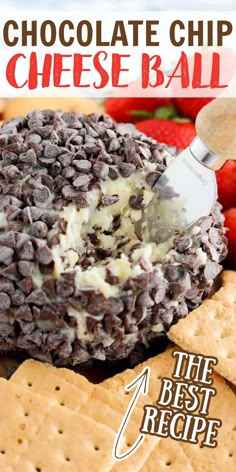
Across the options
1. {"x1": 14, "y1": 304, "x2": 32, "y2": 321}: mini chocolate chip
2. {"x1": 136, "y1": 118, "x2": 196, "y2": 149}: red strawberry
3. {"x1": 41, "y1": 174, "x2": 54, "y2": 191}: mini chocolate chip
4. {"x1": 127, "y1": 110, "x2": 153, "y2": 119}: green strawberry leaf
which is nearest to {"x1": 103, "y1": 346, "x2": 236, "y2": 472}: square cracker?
{"x1": 14, "y1": 304, "x2": 32, "y2": 321}: mini chocolate chip

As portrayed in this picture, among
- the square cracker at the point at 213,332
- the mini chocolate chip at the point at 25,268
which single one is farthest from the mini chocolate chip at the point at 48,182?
the square cracker at the point at 213,332

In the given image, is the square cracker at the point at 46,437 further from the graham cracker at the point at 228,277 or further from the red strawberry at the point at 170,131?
the red strawberry at the point at 170,131

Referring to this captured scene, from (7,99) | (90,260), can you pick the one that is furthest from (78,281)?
(7,99)

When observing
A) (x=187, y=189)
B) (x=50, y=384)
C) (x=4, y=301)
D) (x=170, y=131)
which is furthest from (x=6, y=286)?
(x=170, y=131)

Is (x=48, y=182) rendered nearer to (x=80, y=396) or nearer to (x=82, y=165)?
(x=82, y=165)

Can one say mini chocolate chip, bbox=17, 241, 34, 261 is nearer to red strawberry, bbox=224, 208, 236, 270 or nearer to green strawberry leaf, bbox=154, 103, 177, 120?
red strawberry, bbox=224, 208, 236, 270

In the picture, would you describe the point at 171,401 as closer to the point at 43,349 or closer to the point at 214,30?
the point at 43,349
